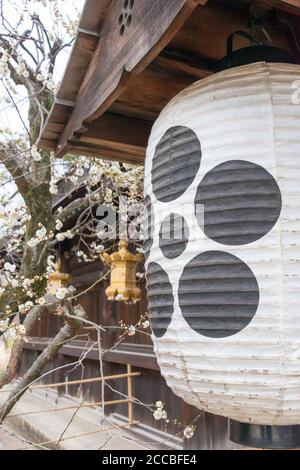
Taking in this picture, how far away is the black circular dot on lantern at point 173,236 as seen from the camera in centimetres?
126

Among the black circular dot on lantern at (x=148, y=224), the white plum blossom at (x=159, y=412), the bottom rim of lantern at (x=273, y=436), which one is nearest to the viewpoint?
the bottom rim of lantern at (x=273, y=436)

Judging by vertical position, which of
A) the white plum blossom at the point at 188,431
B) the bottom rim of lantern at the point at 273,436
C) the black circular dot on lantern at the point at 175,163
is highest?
the black circular dot on lantern at the point at 175,163

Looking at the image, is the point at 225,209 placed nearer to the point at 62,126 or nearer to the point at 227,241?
the point at 227,241

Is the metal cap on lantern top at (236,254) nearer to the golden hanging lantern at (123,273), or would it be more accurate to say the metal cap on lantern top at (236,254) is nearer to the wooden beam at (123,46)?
the wooden beam at (123,46)

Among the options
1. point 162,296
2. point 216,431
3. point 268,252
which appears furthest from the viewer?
point 216,431

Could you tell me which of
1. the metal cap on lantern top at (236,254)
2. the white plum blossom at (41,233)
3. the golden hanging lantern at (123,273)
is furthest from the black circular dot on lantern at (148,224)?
the golden hanging lantern at (123,273)

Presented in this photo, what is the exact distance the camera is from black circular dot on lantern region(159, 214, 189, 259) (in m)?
1.26

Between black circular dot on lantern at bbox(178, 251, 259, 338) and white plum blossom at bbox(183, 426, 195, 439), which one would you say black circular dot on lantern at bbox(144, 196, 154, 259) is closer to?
black circular dot on lantern at bbox(178, 251, 259, 338)

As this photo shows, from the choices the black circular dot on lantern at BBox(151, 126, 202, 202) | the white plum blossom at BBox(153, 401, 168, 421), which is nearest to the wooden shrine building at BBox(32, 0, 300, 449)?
the black circular dot on lantern at BBox(151, 126, 202, 202)

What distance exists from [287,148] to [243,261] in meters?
0.36

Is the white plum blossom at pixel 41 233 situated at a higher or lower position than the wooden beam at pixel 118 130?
lower

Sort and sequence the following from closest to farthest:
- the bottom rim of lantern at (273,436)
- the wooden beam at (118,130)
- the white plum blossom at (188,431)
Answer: the bottom rim of lantern at (273,436) → the wooden beam at (118,130) → the white plum blossom at (188,431)
